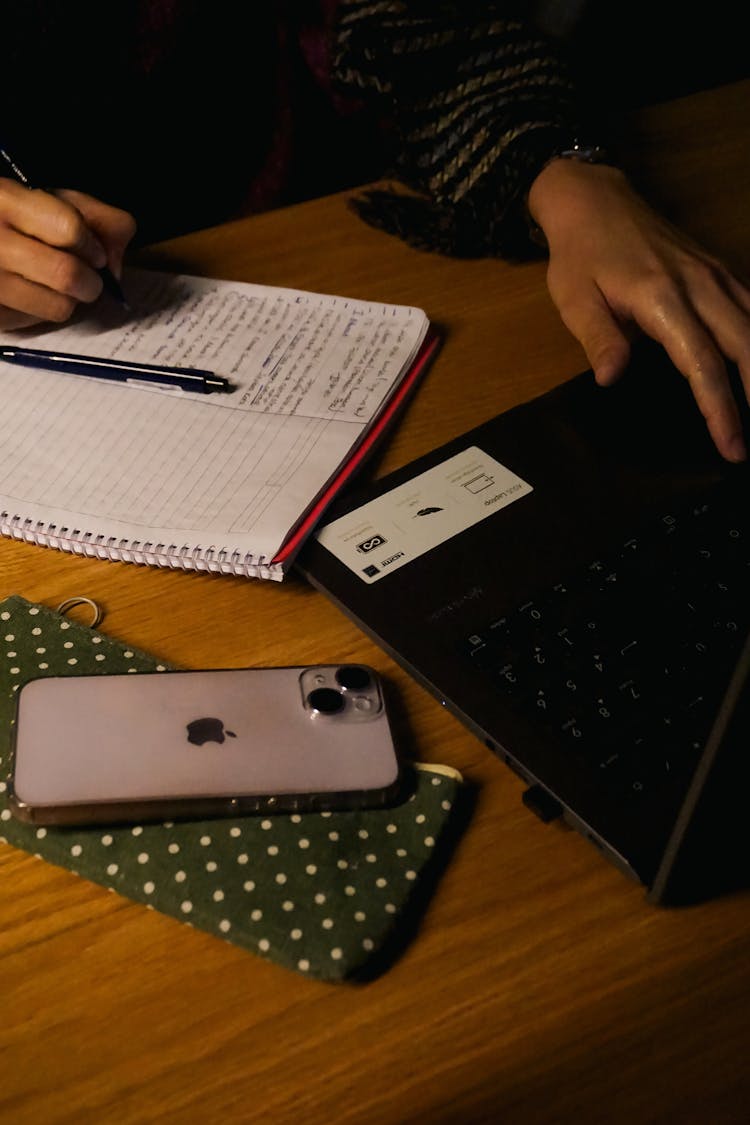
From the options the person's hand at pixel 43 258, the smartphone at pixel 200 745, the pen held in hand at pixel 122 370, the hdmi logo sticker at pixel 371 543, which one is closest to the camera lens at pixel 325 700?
the smartphone at pixel 200 745

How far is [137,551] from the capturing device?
0.59 metres

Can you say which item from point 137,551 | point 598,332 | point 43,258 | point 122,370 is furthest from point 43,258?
point 598,332

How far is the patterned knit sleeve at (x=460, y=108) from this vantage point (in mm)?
845

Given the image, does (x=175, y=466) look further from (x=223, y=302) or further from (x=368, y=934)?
(x=368, y=934)

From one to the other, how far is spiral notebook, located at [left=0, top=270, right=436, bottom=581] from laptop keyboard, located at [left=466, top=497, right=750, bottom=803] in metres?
0.15

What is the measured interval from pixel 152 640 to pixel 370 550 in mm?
131

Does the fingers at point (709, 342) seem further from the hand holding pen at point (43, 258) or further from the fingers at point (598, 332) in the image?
the hand holding pen at point (43, 258)

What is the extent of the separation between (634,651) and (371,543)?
0.53 ft

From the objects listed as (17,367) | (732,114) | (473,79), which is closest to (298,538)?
(17,367)

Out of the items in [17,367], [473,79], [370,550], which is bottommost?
[17,367]

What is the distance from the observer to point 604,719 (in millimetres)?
481

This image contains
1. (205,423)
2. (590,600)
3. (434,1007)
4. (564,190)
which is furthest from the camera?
(564,190)

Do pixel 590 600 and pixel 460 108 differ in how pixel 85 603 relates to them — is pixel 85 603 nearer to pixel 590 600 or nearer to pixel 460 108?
pixel 590 600

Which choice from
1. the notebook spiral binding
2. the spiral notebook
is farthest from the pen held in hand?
the notebook spiral binding
